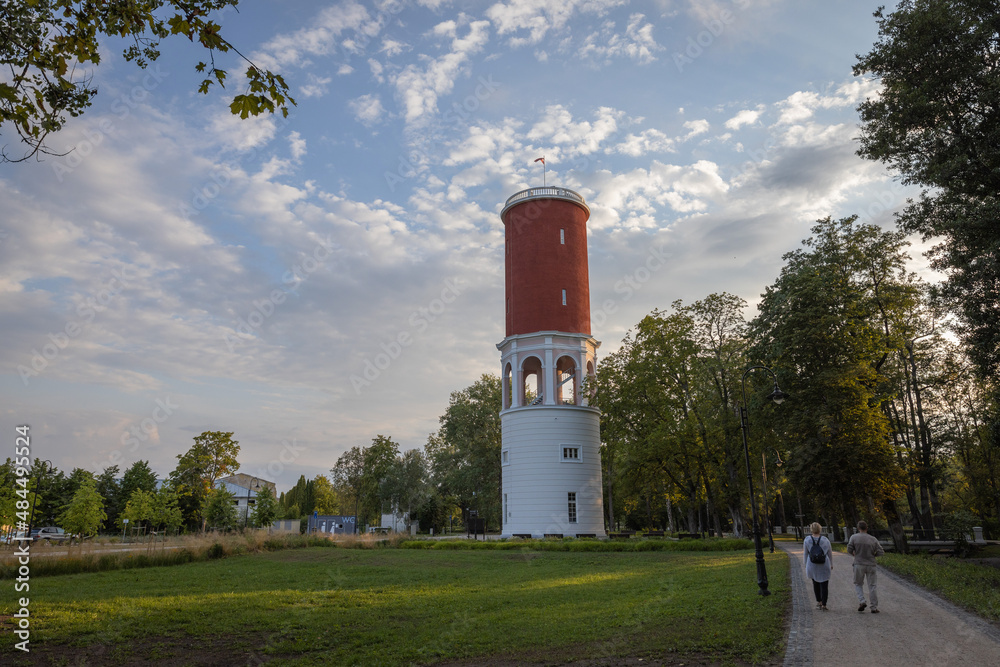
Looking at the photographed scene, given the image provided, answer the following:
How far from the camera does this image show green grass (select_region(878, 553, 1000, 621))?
1138 cm

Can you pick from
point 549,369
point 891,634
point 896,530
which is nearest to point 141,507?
point 549,369

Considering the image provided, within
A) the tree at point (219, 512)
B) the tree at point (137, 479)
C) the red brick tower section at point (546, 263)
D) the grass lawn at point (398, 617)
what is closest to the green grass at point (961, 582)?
the grass lawn at point (398, 617)

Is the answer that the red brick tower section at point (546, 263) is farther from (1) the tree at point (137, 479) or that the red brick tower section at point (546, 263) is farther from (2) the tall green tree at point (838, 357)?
(1) the tree at point (137, 479)

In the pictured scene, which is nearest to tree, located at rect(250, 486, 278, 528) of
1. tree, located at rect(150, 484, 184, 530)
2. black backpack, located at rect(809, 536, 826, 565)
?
tree, located at rect(150, 484, 184, 530)

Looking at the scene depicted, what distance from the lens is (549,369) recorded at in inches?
1537

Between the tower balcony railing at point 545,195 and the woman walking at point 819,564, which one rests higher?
the tower balcony railing at point 545,195

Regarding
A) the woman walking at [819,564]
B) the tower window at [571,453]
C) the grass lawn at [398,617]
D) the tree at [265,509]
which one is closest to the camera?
the grass lawn at [398,617]

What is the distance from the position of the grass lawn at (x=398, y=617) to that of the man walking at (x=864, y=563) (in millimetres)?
1367

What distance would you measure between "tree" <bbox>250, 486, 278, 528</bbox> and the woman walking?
39958 millimetres

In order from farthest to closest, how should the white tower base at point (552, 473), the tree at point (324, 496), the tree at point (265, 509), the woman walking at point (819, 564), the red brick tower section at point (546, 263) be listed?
the tree at point (324, 496) < the tree at point (265, 509) < the red brick tower section at point (546, 263) < the white tower base at point (552, 473) < the woman walking at point (819, 564)

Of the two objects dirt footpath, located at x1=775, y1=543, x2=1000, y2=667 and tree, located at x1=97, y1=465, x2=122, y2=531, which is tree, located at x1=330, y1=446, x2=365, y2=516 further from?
dirt footpath, located at x1=775, y1=543, x2=1000, y2=667

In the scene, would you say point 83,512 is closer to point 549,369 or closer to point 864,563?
point 549,369

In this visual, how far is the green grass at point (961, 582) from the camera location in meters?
11.4

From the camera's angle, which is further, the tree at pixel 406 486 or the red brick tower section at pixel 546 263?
the tree at pixel 406 486
